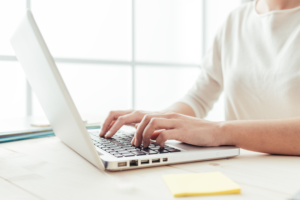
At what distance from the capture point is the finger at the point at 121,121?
783 mm

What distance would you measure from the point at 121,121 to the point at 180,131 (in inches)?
7.9

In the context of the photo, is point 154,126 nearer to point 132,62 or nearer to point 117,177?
point 117,177

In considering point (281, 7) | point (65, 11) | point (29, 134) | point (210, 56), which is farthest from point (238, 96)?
point (65, 11)

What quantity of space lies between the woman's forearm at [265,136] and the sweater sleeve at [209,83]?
1.96 ft

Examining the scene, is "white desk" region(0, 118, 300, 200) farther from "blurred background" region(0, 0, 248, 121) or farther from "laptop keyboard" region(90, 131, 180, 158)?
"blurred background" region(0, 0, 248, 121)

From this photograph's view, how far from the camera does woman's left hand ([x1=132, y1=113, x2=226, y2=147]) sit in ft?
2.11

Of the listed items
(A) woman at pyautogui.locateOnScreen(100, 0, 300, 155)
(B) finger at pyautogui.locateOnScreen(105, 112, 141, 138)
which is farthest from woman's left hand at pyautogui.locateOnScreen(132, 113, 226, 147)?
(B) finger at pyautogui.locateOnScreen(105, 112, 141, 138)

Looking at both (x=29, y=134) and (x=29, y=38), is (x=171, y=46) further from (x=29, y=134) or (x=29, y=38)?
(x=29, y=38)

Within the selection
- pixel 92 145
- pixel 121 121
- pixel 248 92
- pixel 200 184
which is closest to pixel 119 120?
pixel 121 121

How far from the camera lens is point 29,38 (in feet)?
1.84

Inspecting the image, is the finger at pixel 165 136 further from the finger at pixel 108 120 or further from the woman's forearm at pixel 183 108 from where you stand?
the woman's forearm at pixel 183 108

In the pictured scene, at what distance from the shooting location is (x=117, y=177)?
0.50 meters

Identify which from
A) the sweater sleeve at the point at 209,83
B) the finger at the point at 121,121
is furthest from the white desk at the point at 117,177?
the sweater sleeve at the point at 209,83

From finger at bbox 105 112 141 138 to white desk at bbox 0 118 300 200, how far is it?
0.13m
